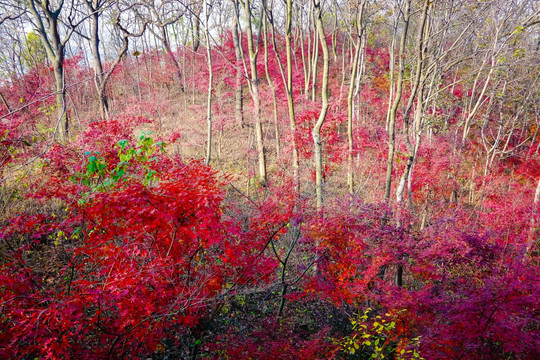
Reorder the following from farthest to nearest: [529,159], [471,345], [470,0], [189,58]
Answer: [189,58] → [529,159] → [470,0] → [471,345]

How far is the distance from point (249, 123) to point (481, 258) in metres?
12.7

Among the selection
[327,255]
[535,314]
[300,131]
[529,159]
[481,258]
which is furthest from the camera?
[529,159]

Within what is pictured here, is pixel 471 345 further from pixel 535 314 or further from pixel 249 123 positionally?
pixel 249 123

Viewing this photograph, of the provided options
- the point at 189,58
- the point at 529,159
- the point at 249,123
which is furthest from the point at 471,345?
the point at 189,58

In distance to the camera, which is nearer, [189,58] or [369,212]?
[369,212]

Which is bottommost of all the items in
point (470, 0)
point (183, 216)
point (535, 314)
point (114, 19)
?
point (535, 314)

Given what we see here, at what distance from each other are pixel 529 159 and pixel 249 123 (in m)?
14.5

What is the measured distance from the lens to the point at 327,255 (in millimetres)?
6500

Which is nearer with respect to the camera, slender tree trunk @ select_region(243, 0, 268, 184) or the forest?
the forest

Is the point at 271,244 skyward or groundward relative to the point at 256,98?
groundward

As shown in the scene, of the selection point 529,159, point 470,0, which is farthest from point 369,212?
point 529,159

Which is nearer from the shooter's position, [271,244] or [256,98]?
[271,244]

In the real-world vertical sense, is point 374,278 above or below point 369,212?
below

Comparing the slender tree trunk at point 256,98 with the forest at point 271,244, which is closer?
the forest at point 271,244
